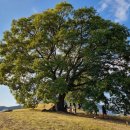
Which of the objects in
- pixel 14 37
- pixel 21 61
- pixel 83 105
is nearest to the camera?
pixel 83 105

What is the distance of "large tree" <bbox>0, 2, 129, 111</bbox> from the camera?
5069 centimetres

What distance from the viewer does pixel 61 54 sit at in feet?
182

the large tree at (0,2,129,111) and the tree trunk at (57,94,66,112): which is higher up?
the large tree at (0,2,129,111)

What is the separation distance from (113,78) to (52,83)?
8.71 m

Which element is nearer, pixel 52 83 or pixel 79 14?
pixel 52 83

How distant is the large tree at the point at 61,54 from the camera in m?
50.7

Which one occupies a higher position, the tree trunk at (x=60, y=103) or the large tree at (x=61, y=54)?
the large tree at (x=61, y=54)

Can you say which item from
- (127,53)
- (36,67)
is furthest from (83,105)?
(127,53)

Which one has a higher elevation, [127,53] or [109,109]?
[127,53]

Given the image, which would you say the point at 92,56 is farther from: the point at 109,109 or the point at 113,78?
the point at 109,109

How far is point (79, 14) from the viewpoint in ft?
180

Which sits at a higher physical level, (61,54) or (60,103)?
(61,54)

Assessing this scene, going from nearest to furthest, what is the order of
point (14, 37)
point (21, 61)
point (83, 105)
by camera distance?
point (83, 105) → point (21, 61) → point (14, 37)

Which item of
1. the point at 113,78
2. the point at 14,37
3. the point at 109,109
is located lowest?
the point at 109,109
